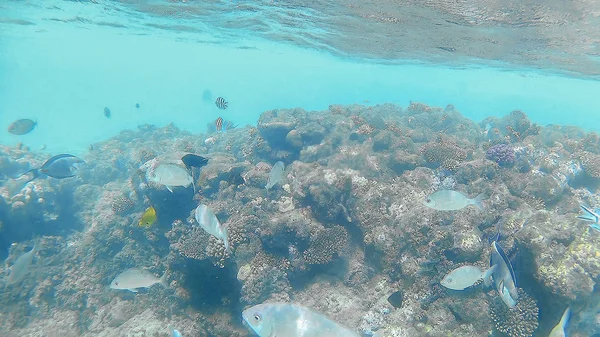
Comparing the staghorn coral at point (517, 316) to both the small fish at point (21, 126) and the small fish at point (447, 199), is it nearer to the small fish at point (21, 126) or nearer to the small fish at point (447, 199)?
the small fish at point (447, 199)

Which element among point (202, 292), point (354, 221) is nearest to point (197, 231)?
point (202, 292)

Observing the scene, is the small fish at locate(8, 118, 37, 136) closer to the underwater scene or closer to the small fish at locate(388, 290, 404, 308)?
the underwater scene

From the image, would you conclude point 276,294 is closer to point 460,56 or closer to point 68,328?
point 68,328

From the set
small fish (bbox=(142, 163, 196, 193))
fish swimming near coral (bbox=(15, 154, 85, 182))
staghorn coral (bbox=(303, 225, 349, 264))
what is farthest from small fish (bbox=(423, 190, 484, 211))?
fish swimming near coral (bbox=(15, 154, 85, 182))

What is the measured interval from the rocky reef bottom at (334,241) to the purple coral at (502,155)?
0.14ft

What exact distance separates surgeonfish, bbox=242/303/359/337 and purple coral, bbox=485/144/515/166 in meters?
9.74

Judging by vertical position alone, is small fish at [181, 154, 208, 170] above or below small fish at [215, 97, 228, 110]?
above

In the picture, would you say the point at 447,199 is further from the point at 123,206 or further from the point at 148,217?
the point at 123,206

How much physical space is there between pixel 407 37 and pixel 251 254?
20031 millimetres

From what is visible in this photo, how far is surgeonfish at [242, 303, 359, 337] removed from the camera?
9.21 feet

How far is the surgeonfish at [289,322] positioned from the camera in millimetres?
2809

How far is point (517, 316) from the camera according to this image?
19.9 feet

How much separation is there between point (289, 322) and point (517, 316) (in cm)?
554

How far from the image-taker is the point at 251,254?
8070 millimetres
